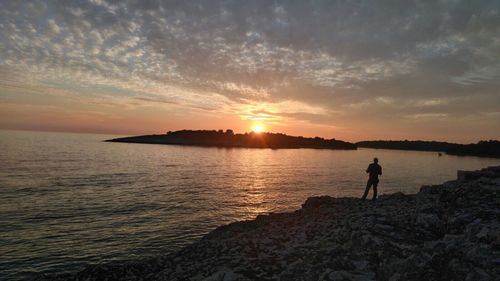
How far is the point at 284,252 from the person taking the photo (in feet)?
45.0

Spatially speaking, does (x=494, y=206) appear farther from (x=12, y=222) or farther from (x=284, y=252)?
(x=12, y=222)

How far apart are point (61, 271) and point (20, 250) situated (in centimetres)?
470

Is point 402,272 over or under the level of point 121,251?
over

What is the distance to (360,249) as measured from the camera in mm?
11930

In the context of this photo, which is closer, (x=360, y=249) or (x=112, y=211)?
(x=360, y=249)

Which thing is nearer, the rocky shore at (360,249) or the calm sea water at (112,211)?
the rocky shore at (360,249)

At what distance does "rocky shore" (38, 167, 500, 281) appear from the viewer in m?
9.42

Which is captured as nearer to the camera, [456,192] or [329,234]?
[329,234]

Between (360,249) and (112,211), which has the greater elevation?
(360,249)

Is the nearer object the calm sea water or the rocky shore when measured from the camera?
the rocky shore

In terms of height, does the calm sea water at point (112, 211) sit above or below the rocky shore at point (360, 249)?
below

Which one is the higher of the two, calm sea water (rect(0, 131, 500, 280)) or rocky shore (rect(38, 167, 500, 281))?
rocky shore (rect(38, 167, 500, 281))

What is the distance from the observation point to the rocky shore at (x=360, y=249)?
9422 mm

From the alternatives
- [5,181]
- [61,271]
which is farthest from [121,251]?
[5,181]
